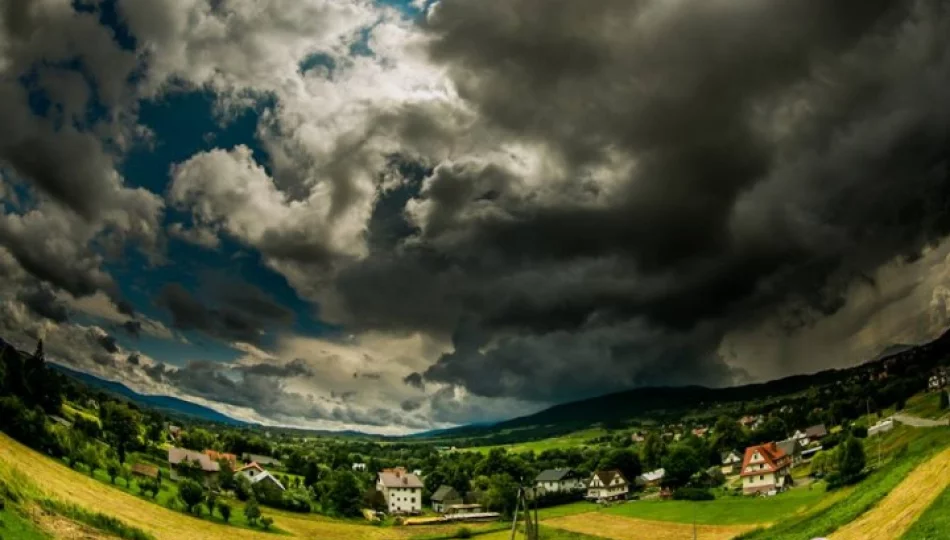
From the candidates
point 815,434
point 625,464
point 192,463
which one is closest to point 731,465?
point 815,434

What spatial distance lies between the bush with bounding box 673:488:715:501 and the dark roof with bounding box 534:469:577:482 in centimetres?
4883

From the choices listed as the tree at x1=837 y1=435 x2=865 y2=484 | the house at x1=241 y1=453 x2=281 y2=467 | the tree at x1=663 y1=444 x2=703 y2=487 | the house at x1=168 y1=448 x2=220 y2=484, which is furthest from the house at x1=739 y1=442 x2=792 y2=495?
the house at x1=241 y1=453 x2=281 y2=467

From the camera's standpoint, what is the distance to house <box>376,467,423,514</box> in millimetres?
151000

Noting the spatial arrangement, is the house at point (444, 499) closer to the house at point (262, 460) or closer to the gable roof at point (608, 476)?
the gable roof at point (608, 476)

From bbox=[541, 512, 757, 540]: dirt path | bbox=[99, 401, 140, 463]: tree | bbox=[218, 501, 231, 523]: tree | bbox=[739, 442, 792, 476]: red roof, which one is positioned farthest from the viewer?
bbox=[99, 401, 140, 463]: tree

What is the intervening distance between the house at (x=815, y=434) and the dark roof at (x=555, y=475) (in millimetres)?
55100

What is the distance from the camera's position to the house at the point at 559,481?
157 metres

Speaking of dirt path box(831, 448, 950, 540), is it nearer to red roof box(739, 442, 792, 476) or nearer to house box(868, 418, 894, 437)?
red roof box(739, 442, 792, 476)

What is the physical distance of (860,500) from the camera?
57719mm

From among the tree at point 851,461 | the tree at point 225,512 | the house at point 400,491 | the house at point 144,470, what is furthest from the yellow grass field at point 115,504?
the tree at point 851,461

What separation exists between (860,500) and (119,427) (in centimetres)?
12427

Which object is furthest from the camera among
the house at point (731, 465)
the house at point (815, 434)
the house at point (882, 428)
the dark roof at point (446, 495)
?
the dark roof at point (446, 495)

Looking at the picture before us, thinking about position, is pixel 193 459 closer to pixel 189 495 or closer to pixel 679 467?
Answer: pixel 189 495

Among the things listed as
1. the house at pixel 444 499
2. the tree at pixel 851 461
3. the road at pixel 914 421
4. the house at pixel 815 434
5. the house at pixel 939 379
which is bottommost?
the house at pixel 444 499
